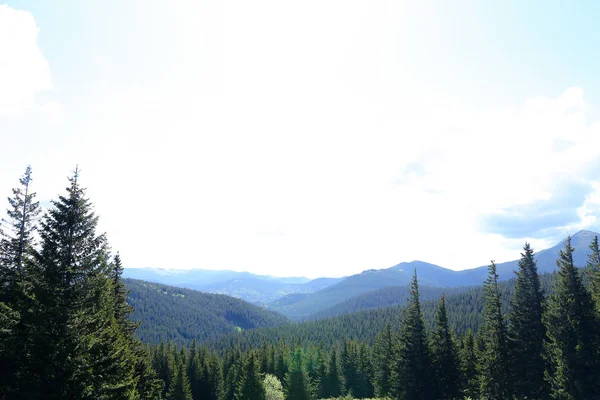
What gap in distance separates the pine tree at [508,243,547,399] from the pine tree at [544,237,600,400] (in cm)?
207

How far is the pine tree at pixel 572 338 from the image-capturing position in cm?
2697

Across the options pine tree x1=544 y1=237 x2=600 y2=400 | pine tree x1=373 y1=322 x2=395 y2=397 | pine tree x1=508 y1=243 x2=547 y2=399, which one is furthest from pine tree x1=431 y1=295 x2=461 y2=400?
pine tree x1=373 y1=322 x2=395 y2=397

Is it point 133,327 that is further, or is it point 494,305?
point 494,305

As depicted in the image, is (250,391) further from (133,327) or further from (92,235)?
(92,235)

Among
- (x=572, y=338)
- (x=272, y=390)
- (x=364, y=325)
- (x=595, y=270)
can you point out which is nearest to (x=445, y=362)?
(x=572, y=338)

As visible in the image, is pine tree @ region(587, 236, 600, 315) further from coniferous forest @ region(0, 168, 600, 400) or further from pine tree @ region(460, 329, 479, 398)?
pine tree @ region(460, 329, 479, 398)

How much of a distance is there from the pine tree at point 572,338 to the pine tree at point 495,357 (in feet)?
12.1

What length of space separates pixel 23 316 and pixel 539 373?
3934 cm

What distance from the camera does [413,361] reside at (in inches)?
1511

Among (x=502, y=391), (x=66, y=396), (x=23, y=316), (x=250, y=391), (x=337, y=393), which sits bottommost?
(x=337, y=393)

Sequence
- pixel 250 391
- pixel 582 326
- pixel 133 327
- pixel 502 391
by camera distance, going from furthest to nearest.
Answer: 1. pixel 250 391
2. pixel 502 391
3. pixel 133 327
4. pixel 582 326

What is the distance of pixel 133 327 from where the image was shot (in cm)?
3086

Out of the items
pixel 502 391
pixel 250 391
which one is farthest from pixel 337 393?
pixel 502 391

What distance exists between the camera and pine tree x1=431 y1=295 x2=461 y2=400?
37.6 m
